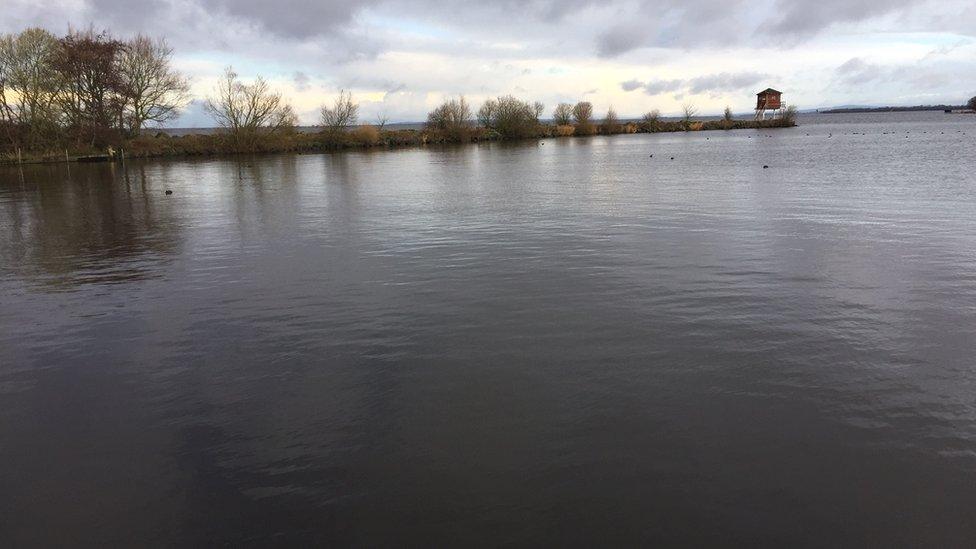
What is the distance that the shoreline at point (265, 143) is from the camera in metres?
62.8

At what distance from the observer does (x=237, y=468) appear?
20.7 ft

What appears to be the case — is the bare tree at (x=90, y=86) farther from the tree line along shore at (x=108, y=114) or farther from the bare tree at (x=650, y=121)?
the bare tree at (x=650, y=121)

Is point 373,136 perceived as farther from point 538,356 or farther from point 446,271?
point 538,356

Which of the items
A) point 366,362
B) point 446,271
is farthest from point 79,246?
point 366,362

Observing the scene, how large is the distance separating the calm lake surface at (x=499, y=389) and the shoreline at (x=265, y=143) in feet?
178

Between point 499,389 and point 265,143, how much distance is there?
7744 cm

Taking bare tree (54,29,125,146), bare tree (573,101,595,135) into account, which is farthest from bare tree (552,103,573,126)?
bare tree (54,29,125,146)

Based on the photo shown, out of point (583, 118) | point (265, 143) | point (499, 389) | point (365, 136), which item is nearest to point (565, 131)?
point (583, 118)

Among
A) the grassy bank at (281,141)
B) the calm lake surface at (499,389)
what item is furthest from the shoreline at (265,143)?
the calm lake surface at (499,389)

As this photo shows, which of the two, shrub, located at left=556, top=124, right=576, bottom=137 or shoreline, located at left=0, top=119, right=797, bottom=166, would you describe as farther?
shrub, located at left=556, top=124, right=576, bottom=137

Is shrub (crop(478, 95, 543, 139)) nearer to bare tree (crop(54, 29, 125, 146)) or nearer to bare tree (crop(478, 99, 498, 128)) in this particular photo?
bare tree (crop(478, 99, 498, 128))

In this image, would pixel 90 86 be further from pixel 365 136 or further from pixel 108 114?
pixel 365 136

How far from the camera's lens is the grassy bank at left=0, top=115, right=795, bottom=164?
6344 centimetres

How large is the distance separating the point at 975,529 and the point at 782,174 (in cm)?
3076
